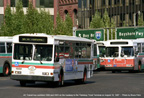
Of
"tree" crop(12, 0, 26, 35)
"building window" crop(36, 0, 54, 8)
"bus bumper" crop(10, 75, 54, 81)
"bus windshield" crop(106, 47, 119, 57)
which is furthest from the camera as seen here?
"building window" crop(36, 0, 54, 8)

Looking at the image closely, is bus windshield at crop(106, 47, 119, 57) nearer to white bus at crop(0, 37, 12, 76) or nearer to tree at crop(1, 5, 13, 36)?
white bus at crop(0, 37, 12, 76)

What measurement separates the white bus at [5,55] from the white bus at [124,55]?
9365 mm

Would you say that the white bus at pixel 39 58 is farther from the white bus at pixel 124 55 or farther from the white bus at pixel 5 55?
the white bus at pixel 124 55

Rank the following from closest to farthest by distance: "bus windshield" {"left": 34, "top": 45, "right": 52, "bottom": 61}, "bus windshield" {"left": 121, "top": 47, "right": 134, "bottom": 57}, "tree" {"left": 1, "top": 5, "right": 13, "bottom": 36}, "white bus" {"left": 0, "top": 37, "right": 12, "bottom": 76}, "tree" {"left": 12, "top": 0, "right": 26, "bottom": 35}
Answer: "bus windshield" {"left": 34, "top": 45, "right": 52, "bottom": 61}
"white bus" {"left": 0, "top": 37, "right": 12, "bottom": 76}
"bus windshield" {"left": 121, "top": 47, "right": 134, "bottom": 57}
"tree" {"left": 12, "top": 0, "right": 26, "bottom": 35}
"tree" {"left": 1, "top": 5, "right": 13, "bottom": 36}

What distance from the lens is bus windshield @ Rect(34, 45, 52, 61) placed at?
2131 centimetres

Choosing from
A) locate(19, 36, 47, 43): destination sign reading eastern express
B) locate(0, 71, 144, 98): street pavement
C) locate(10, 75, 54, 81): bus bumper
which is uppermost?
locate(19, 36, 47, 43): destination sign reading eastern express

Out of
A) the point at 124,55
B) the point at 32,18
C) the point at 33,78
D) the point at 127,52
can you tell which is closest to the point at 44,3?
the point at 32,18

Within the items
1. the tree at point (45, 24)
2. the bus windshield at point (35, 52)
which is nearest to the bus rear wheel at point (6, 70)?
the bus windshield at point (35, 52)

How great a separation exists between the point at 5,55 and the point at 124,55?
1034 centimetres

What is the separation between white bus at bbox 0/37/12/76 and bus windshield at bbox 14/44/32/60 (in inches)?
423

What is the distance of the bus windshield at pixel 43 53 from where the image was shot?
2131 centimetres

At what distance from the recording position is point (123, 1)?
3322 inches

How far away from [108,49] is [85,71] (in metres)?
14.7

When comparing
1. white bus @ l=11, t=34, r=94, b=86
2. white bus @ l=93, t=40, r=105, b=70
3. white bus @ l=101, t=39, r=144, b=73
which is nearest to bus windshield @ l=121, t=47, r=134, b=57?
white bus @ l=101, t=39, r=144, b=73
